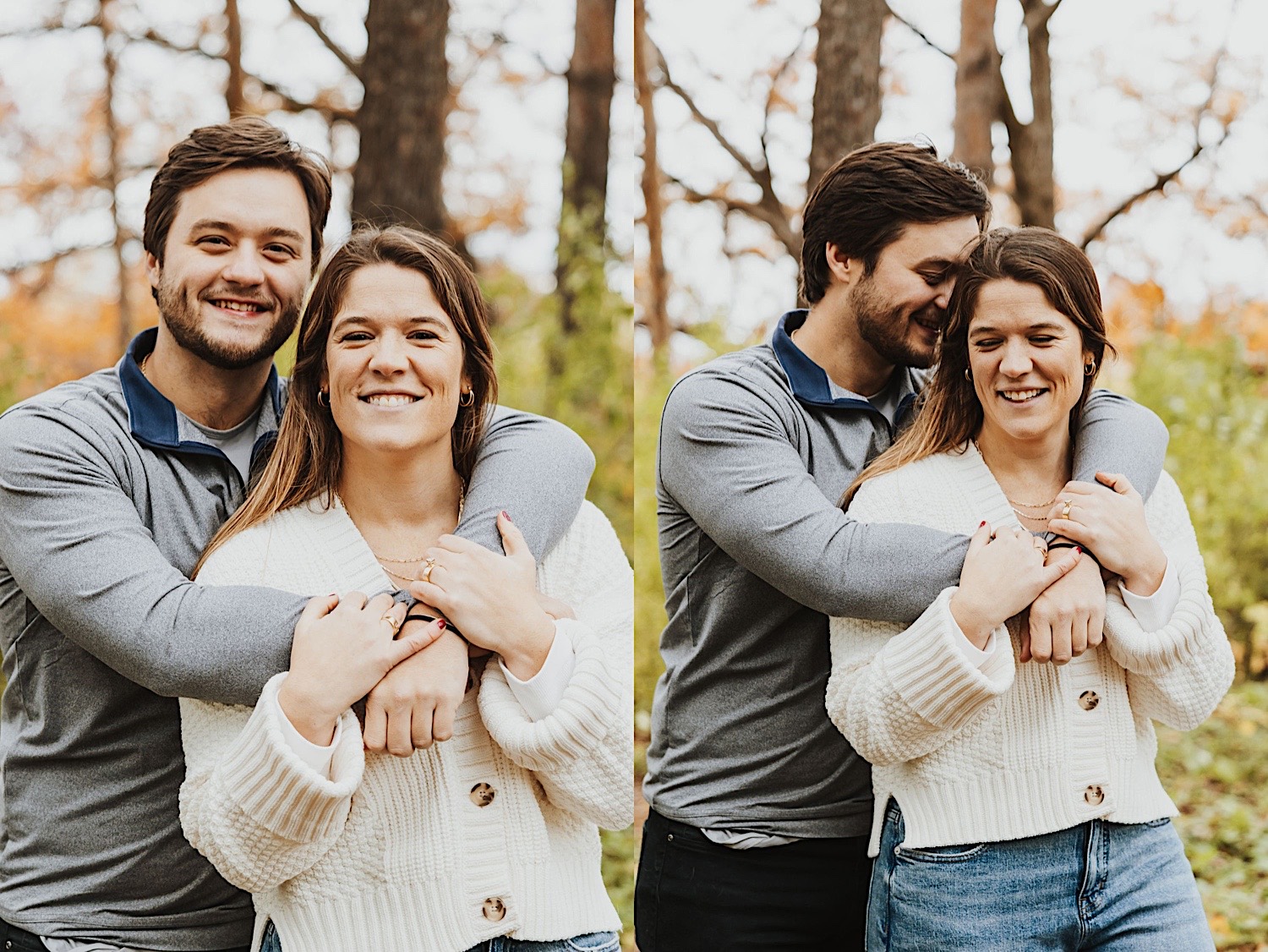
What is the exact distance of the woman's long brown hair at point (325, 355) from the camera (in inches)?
71.9

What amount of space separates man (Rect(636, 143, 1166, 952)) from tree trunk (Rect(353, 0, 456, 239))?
87.2 inches

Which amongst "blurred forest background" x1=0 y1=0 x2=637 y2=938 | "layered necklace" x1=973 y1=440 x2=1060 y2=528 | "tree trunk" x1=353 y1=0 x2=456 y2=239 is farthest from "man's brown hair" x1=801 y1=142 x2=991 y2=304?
"tree trunk" x1=353 y1=0 x2=456 y2=239

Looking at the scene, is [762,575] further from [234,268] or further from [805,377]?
[234,268]

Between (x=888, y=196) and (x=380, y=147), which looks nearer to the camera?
(x=888, y=196)

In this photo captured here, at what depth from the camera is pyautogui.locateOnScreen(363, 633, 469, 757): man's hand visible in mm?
1585

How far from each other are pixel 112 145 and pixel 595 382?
2376mm

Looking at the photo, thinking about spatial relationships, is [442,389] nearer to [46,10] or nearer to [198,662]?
[198,662]

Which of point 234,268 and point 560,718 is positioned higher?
point 234,268

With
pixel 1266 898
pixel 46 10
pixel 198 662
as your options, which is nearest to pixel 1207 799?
pixel 1266 898

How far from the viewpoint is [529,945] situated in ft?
5.55

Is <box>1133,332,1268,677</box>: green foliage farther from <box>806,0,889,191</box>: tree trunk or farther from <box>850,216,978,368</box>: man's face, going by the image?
<box>850,216,978,368</box>: man's face

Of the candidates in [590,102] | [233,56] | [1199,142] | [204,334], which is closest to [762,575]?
[204,334]

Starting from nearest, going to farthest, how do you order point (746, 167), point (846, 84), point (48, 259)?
point (846, 84), point (746, 167), point (48, 259)

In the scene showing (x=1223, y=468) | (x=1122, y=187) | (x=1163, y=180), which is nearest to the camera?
(x=1223, y=468)
